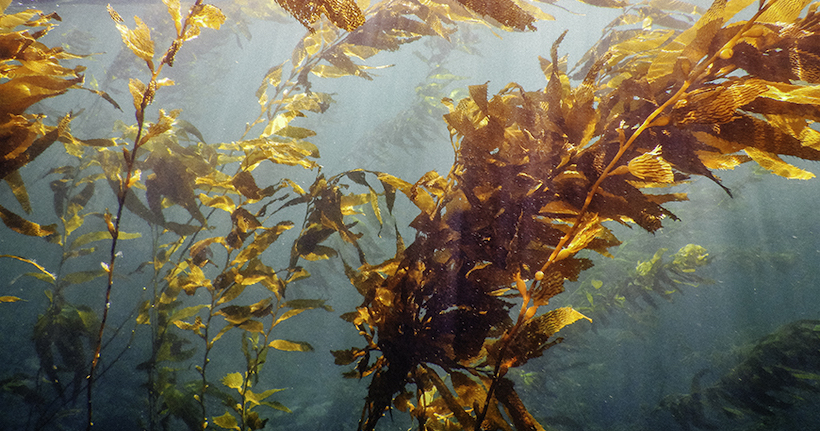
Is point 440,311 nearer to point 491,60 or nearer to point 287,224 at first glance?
point 287,224

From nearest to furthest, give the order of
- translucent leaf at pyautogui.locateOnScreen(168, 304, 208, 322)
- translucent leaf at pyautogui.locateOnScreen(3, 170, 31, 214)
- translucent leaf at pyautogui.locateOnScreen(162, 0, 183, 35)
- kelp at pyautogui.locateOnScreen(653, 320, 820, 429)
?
translucent leaf at pyautogui.locateOnScreen(162, 0, 183, 35) → translucent leaf at pyautogui.locateOnScreen(3, 170, 31, 214) → translucent leaf at pyautogui.locateOnScreen(168, 304, 208, 322) → kelp at pyautogui.locateOnScreen(653, 320, 820, 429)

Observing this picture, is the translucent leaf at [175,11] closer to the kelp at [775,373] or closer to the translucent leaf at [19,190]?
the translucent leaf at [19,190]

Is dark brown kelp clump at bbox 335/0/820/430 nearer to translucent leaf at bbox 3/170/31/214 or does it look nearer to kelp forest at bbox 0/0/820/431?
kelp forest at bbox 0/0/820/431

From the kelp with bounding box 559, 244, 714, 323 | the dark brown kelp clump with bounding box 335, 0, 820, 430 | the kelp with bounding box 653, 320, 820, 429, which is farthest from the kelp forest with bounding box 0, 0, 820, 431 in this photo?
the kelp with bounding box 559, 244, 714, 323

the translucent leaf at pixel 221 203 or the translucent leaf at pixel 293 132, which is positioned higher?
the translucent leaf at pixel 293 132

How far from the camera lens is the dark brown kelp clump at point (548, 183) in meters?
0.55

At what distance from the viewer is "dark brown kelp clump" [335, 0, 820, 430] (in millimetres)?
552

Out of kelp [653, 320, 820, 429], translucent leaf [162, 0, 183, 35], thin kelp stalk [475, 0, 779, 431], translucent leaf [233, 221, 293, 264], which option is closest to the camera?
thin kelp stalk [475, 0, 779, 431]

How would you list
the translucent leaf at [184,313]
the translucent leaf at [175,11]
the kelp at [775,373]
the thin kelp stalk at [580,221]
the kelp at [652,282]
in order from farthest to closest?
the kelp at [652,282]
the kelp at [775,373]
the translucent leaf at [184,313]
the translucent leaf at [175,11]
the thin kelp stalk at [580,221]

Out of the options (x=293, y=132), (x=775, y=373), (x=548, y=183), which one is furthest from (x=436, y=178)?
(x=775, y=373)

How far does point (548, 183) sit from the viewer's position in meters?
0.67

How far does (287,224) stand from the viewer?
1.00m

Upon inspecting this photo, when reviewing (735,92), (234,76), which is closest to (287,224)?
(735,92)

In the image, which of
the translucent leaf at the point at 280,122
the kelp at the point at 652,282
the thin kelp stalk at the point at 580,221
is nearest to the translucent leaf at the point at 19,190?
the translucent leaf at the point at 280,122
